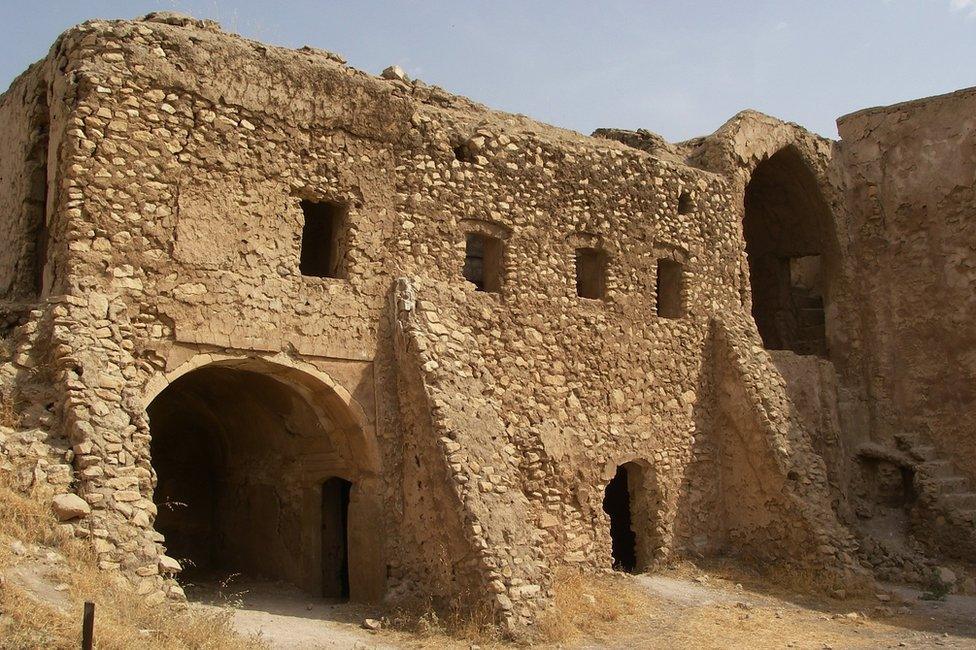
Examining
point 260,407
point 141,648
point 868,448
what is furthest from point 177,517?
point 868,448

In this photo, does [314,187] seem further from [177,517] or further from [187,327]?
[177,517]

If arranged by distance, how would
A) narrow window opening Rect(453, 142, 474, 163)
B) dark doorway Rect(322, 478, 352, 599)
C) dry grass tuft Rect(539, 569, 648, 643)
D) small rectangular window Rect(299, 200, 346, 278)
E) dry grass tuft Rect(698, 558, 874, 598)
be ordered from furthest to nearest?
1. dry grass tuft Rect(698, 558, 874, 598)
2. narrow window opening Rect(453, 142, 474, 163)
3. dark doorway Rect(322, 478, 352, 599)
4. small rectangular window Rect(299, 200, 346, 278)
5. dry grass tuft Rect(539, 569, 648, 643)

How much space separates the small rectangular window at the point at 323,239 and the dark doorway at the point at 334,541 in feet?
8.94

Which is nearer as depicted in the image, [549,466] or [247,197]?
[247,197]

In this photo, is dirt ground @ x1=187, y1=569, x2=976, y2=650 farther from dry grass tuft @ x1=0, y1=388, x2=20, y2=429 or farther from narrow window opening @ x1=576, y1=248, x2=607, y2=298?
narrow window opening @ x1=576, y1=248, x2=607, y2=298

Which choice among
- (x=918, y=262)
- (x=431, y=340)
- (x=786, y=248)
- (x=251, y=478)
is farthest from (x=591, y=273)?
(x=918, y=262)

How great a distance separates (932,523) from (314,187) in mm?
11384

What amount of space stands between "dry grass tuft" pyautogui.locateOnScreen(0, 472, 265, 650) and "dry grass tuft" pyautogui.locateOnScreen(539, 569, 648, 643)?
3.11 metres

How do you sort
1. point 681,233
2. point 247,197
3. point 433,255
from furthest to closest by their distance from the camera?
point 681,233 < point 433,255 < point 247,197

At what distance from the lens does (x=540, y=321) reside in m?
12.7

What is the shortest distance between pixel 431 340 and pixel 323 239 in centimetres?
235

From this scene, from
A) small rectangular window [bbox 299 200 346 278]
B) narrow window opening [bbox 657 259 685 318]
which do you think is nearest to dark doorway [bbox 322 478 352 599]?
small rectangular window [bbox 299 200 346 278]

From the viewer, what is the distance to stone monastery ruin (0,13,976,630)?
984cm

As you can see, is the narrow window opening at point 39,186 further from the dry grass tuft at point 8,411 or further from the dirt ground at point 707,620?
the dirt ground at point 707,620
